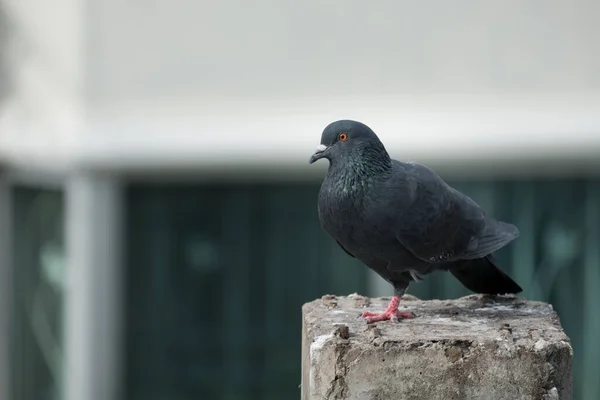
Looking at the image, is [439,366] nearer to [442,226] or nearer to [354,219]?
[354,219]

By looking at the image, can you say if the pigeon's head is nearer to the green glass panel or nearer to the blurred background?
the blurred background

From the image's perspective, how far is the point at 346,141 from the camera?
430 cm

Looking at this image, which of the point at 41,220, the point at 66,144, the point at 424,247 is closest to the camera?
the point at 424,247

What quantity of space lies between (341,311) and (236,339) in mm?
6650

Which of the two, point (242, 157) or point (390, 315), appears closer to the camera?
point (390, 315)

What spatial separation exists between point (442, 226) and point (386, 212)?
338 millimetres

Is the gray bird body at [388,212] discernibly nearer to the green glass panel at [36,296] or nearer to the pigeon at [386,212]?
the pigeon at [386,212]

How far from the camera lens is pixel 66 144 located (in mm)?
10797

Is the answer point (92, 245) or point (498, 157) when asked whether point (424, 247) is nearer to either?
point (498, 157)

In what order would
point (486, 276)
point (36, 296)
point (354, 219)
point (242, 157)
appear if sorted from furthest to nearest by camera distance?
point (36, 296) → point (242, 157) → point (486, 276) → point (354, 219)

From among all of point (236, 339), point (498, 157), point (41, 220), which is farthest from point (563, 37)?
point (41, 220)

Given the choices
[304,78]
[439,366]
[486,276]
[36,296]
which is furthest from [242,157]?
[439,366]

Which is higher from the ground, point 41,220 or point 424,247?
point 41,220

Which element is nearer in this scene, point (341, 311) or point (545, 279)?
point (341, 311)
